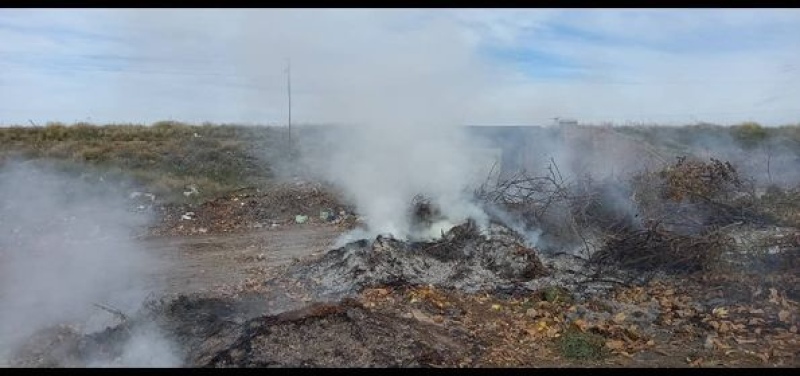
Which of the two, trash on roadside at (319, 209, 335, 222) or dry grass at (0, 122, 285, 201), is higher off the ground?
dry grass at (0, 122, 285, 201)

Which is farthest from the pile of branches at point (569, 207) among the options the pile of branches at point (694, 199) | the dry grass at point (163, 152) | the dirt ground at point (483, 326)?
the dry grass at point (163, 152)

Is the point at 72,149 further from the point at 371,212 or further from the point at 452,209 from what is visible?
the point at 452,209

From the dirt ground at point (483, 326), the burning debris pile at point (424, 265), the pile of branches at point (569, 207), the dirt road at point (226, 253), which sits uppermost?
the pile of branches at point (569, 207)

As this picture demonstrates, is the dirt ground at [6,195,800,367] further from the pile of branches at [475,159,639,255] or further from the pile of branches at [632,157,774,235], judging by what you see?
the pile of branches at [632,157,774,235]

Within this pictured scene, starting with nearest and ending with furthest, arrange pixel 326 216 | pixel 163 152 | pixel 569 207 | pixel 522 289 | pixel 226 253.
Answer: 1. pixel 522 289
2. pixel 569 207
3. pixel 226 253
4. pixel 326 216
5. pixel 163 152

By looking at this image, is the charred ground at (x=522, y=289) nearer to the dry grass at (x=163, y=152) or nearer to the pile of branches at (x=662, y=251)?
the pile of branches at (x=662, y=251)

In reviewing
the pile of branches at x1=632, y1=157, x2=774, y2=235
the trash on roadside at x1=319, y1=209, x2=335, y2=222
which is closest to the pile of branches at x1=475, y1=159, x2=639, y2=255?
the pile of branches at x1=632, y1=157, x2=774, y2=235

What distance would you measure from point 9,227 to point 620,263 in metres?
10.0

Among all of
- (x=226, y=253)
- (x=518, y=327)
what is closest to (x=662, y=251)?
(x=518, y=327)

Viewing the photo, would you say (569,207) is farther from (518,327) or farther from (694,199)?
(518,327)

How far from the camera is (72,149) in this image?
52.8 ft

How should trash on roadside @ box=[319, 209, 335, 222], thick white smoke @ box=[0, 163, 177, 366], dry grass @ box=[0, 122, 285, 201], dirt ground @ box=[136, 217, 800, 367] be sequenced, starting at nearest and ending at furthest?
dirt ground @ box=[136, 217, 800, 367] → thick white smoke @ box=[0, 163, 177, 366] → trash on roadside @ box=[319, 209, 335, 222] → dry grass @ box=[0, 122, 285, 201]

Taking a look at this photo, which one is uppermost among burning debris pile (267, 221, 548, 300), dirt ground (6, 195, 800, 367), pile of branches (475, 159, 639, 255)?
pile of branches (475, 159, 639, 255)

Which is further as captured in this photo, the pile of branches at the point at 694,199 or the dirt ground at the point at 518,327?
the pile of branches at the point at 694,199
